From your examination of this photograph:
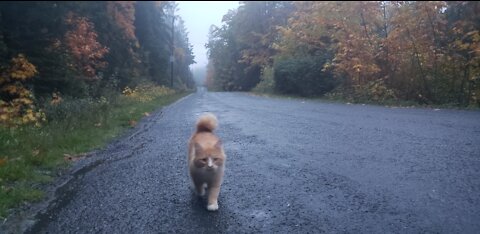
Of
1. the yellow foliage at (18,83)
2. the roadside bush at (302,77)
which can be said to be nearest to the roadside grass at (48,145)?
the yellow foliage at (18,83)

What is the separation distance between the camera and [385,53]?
19.2m

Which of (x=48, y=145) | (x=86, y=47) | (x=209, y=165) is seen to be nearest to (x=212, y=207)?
(x=209, y=165)

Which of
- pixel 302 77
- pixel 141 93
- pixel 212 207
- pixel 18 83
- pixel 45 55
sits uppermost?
pixel 45 55

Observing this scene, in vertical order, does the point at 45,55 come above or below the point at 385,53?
below

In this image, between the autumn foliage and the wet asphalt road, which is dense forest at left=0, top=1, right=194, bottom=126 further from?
the wet asphalt road

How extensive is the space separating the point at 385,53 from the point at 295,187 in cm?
1579

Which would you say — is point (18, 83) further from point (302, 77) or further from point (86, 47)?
point (302, 77)

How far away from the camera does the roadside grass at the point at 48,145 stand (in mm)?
5230

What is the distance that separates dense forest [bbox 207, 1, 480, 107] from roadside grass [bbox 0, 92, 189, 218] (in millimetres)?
10958

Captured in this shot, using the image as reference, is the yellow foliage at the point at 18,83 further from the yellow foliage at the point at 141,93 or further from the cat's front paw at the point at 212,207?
the yellow foliage at the point at 141,93

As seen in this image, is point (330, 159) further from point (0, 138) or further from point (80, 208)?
point (0, 138)

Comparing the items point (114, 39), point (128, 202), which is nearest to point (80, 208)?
point (128, 202)

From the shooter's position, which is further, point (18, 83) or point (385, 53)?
point (385, 53)

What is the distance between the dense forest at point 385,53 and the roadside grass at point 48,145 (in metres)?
11.0
